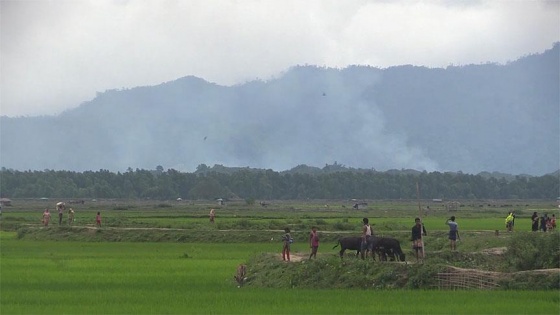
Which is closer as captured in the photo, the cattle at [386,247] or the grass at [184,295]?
the grass at [184,295]

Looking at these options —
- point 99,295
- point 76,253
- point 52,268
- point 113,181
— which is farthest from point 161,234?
point 113,181

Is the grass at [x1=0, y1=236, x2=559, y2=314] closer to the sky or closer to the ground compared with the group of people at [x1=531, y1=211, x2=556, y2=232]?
closer to the ground

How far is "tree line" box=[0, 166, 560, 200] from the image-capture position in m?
137

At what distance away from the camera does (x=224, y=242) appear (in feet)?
144

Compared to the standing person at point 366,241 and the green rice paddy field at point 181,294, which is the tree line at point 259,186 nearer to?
the green rice paddy field at point 181,294

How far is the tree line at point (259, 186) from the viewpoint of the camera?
137 m

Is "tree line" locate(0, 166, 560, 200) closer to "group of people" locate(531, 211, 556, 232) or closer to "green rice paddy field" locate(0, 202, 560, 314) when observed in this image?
"group of people" locate(531, 211, 556, 232)

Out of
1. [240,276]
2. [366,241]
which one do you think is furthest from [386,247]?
[240,276]

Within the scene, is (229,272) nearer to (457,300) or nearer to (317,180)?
(457,300)

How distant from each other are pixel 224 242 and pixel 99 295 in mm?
21993

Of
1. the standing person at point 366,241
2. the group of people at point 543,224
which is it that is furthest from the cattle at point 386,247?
the group of people at point 543,224

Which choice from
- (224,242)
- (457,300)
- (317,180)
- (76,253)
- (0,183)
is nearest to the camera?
(457,300)

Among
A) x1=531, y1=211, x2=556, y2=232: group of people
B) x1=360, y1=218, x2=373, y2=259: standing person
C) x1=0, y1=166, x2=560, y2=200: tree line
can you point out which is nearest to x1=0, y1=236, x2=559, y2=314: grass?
x1=360, y1=218, x2=373, y2=259: standing person

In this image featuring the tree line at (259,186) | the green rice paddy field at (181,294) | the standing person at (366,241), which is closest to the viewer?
the green rice paddy field at (181,294)
